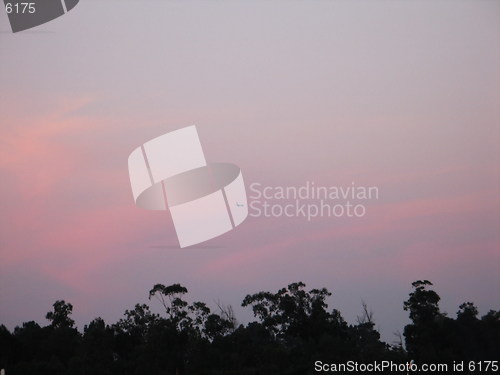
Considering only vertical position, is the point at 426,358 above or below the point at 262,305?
below

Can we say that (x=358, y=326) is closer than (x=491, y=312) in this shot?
No

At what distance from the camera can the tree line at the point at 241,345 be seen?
49531 mm

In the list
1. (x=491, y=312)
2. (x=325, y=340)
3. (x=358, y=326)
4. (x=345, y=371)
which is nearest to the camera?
(x=345, y=371)

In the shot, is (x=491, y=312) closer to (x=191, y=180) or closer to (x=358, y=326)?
(x=358, y=326)

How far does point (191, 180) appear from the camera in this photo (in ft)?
127

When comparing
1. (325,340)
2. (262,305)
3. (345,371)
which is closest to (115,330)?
(262,305)

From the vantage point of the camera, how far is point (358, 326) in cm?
7469

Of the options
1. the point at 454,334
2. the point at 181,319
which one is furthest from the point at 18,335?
Result: the point at 454,334

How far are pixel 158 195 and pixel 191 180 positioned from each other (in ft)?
9.92

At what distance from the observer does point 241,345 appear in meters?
53.3

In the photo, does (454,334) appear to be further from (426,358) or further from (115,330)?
(115,330)

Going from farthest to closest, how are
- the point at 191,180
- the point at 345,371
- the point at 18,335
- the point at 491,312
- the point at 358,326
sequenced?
the point at 358,326, the point at 491,312, the point at 18,335, the point at 345,371, the point at 191,180

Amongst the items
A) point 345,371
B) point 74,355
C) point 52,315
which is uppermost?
point 52,315

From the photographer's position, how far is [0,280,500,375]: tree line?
49.5 m
